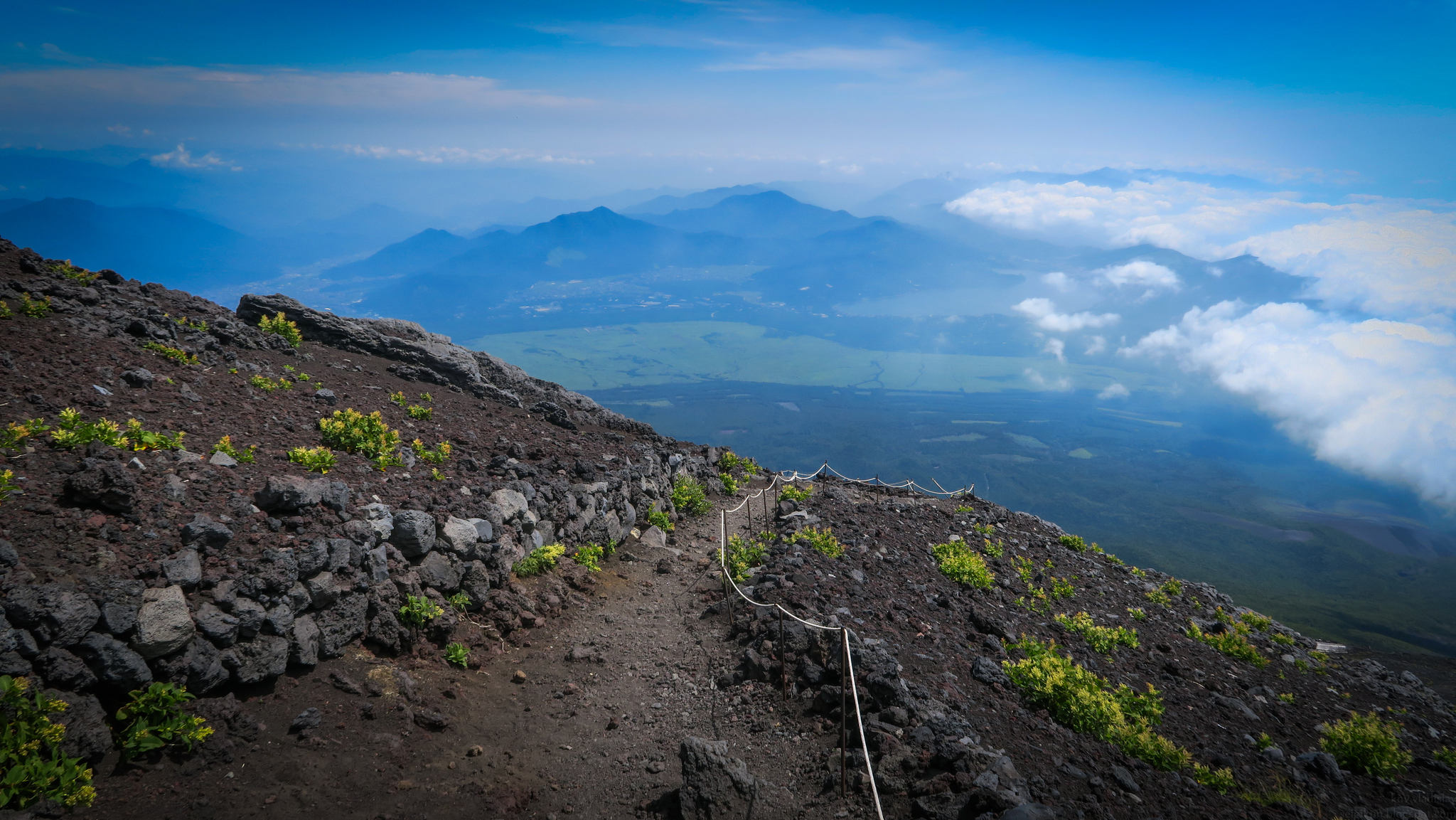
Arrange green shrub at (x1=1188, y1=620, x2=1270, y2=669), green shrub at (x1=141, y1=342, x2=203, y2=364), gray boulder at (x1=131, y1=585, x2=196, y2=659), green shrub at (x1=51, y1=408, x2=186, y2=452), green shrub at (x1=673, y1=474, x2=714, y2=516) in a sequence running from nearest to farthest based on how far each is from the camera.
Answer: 1. gray boulder at (x1=131, y1=585, x2=196, y2=659)
2. green shrub at (x1=51, y1=408, x2=186, y2=452)
3. green shrub at (x1=141, y1=342, x2=203, y2=364)
4. green shrub at (x1=1188, y1=620, x2=1270, y2=669)
5. green shrub at (x1=673, y1=474, x2=714, y2=516)

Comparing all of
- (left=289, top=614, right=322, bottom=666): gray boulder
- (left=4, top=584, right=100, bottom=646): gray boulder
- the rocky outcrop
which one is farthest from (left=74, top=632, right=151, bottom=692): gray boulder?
the rocky outcrop

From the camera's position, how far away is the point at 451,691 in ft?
27.2

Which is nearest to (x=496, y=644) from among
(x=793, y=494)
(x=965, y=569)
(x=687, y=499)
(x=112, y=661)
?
(x=112, y=661)

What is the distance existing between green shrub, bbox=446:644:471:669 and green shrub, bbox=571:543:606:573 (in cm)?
394

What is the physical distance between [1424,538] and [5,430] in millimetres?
265481

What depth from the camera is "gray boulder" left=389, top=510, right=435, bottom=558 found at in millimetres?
9281

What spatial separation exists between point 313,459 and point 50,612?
427 centimetres

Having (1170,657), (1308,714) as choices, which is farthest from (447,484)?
(1308,714)

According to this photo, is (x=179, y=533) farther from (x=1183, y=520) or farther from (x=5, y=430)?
(x=1183, y=520)

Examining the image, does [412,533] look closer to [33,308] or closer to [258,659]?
[258,659]

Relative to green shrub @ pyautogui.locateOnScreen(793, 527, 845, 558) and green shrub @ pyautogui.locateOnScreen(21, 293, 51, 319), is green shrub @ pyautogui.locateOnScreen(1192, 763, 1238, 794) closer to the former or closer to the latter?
green shrub @ pyautogui.locateOnScreen(793, 527, 845, 558)

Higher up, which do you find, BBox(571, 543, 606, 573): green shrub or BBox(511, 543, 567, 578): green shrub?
BBox(511, 543, 567, 578): green shrub

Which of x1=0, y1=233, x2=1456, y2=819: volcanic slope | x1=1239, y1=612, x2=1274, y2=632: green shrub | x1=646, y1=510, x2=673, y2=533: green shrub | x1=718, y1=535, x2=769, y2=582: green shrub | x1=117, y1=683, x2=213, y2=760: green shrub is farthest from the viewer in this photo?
x1=1239, y1=612, x2=1274, y2=632: green shrub

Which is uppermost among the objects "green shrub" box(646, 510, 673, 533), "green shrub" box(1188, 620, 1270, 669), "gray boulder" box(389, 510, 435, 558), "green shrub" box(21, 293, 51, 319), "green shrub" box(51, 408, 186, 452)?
"green shrub" box(21, 293, 51, 319)
